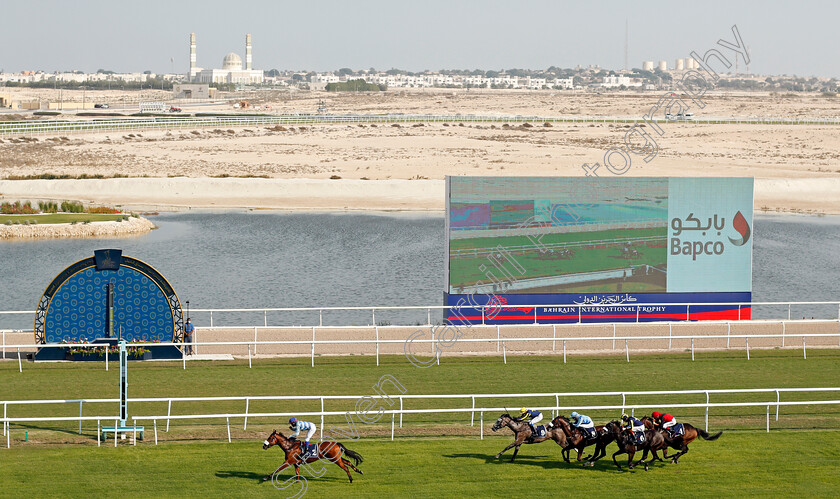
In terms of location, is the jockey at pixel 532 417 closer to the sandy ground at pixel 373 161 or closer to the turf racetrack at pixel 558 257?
the turf racetrack at pixel 558 257

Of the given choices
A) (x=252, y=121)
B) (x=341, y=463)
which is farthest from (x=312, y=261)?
(x=252, y=121)

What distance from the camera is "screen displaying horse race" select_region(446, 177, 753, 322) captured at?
2789cm

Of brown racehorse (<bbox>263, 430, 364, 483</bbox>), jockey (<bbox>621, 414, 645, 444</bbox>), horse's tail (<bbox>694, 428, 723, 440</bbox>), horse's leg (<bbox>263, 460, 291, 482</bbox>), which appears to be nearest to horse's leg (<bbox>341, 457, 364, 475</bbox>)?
brown racehorse (<bbox>263, 430, 364, 483</bbox>)

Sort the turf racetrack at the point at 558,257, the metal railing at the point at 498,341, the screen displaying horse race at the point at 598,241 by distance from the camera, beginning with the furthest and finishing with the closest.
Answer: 1. the screen displaying horse race at the point at 598,241
2. the turf racetrack at the point at 558,257
3. the metal railing at the point at 498,341

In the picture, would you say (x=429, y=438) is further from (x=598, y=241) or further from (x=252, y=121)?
(x=252, y=121)

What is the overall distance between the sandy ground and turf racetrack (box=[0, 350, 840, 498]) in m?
38.4

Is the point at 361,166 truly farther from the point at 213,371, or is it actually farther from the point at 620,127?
the point at 213,371

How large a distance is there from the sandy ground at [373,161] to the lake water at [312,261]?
3358 mm

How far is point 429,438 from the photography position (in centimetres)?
1894

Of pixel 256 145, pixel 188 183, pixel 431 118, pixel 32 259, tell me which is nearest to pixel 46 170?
pixel 188 183

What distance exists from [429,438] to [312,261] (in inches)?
1150

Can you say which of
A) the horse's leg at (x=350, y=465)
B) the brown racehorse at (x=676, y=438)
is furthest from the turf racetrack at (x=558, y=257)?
the horse's leg at (x=350, y=465)

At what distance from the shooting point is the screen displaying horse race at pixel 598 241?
2789 centimetres

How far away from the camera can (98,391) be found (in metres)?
21.8
